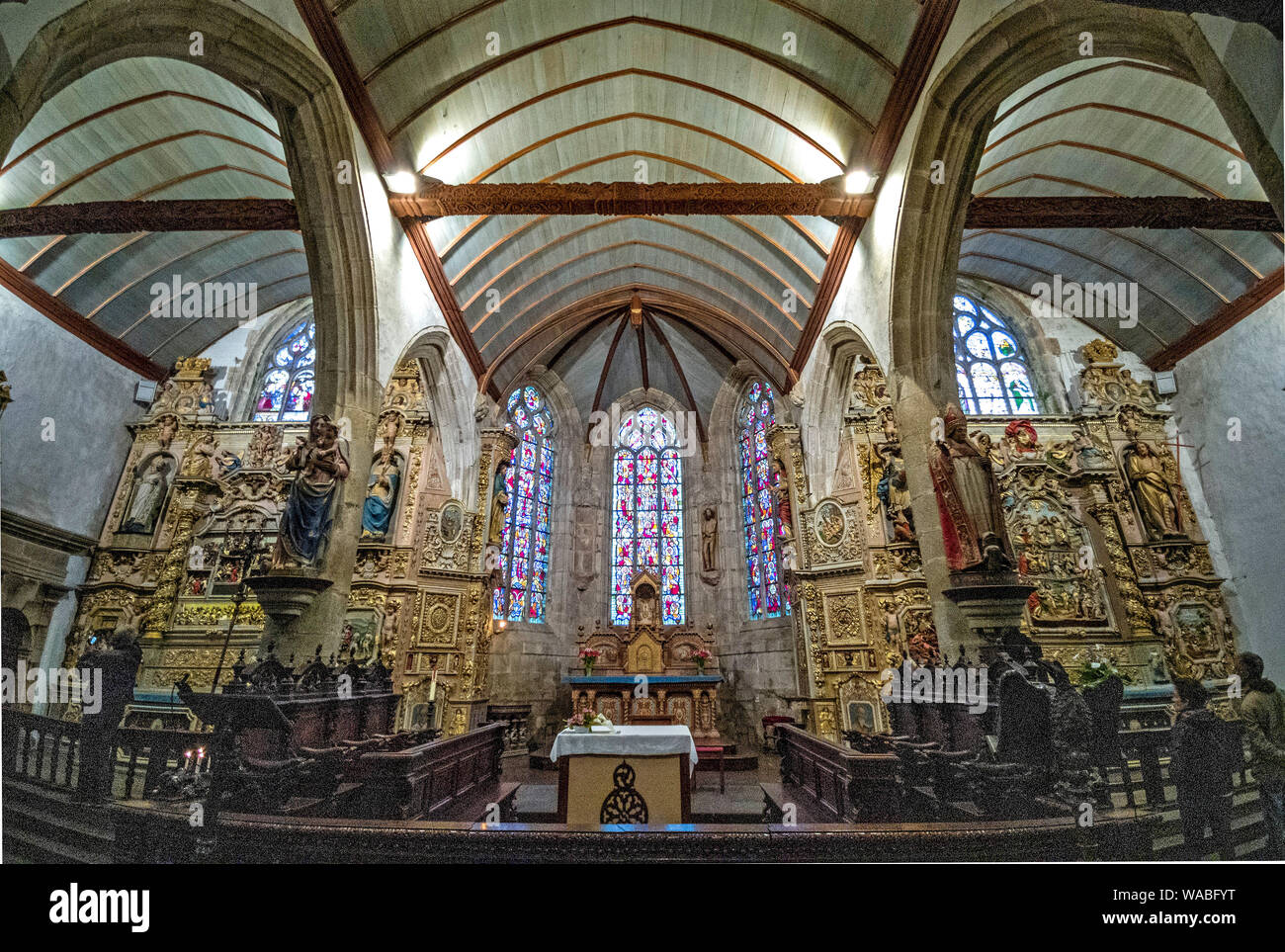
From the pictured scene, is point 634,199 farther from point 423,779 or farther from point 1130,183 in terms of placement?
point 1130,183

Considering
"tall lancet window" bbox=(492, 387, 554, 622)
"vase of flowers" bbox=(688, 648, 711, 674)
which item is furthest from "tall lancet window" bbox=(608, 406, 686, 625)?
"tall lancet window" bbox=(492, 387, 554, 622)

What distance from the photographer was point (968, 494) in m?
5.49

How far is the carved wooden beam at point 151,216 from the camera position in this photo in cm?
620

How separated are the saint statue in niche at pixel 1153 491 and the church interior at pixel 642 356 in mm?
95

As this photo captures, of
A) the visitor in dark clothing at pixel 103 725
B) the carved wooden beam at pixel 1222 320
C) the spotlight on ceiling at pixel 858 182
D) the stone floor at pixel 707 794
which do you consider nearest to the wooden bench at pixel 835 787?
the stone floor at pixel 707 794

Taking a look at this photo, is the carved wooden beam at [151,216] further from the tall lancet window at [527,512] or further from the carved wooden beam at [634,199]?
the tall lancet window at [527,512]

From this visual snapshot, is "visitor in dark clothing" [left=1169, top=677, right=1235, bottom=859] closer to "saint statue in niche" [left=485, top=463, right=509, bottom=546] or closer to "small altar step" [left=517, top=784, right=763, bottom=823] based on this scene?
"small altar step" [left=517, top=784, right=763, bottom=823]

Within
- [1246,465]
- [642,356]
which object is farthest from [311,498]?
[1246,465]

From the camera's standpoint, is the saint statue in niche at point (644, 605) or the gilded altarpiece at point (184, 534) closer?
the gilded altarpiece at point (184, 534)

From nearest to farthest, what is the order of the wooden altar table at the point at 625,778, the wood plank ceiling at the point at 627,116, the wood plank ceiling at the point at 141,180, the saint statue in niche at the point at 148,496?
the wooden altar table at the point at 625,778, the wood plank ceiling at the point at 627,116, the wood plank ceiling at the point at 141,180, the saint statue in niche at the point at 148,496

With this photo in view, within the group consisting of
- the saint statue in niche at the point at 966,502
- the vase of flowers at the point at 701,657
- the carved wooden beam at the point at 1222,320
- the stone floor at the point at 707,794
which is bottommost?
the stone floor at the point at 707,794

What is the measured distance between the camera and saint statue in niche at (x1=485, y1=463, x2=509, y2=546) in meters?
10.8

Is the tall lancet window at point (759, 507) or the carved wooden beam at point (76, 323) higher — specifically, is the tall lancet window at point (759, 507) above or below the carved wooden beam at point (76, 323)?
below
